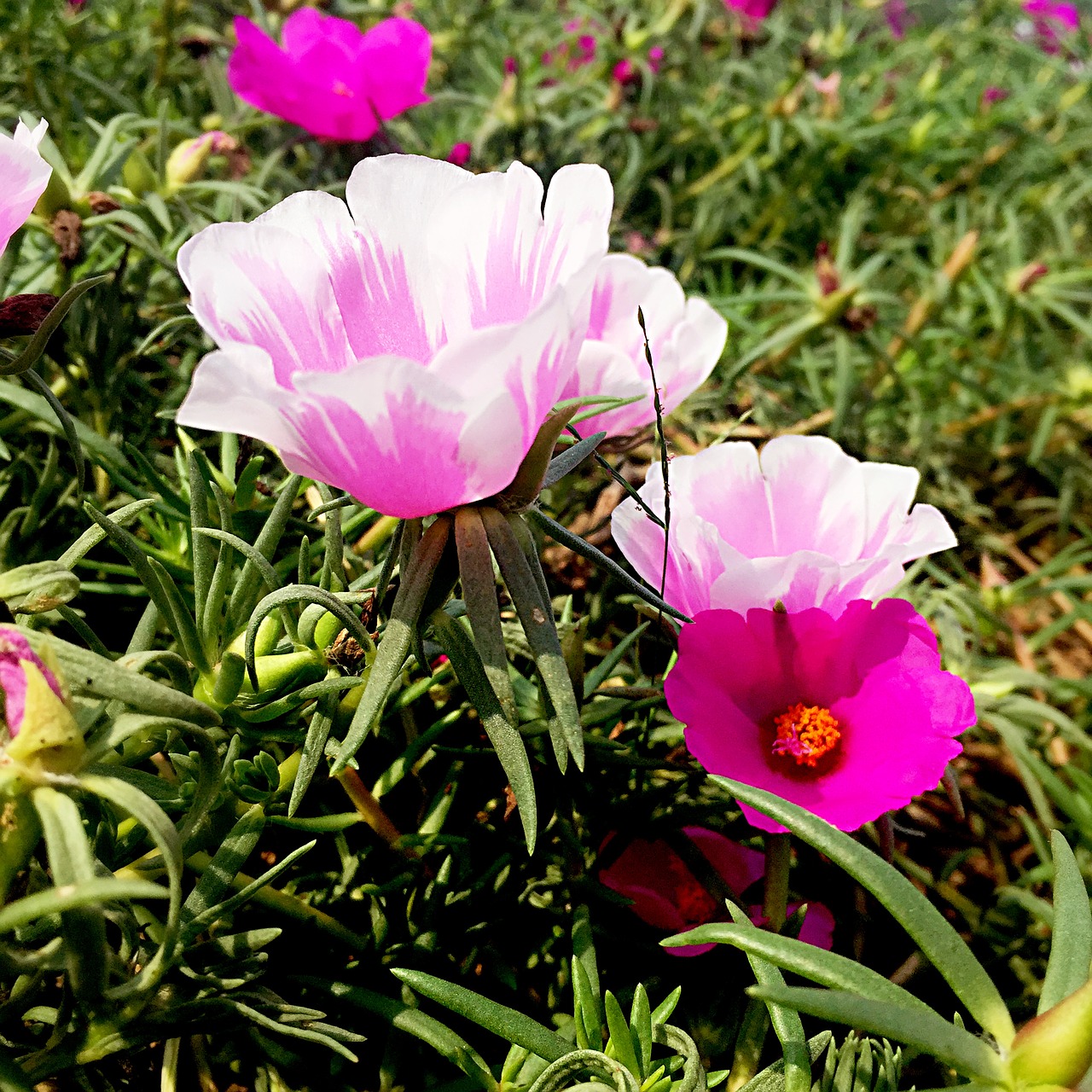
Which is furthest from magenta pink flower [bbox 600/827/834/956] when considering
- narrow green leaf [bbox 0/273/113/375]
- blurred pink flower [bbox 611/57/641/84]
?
blurred pink flower [bbox 611/57/641/84]

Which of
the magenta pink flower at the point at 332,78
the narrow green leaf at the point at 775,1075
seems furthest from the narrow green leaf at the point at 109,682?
the magenta pink flower at the point at 332,78

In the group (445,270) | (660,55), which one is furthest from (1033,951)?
(660,55)

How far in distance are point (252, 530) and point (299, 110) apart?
0.60m

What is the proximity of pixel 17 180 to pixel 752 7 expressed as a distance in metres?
2.07

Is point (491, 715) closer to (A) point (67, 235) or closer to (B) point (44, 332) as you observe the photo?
(B) point (44, 332)

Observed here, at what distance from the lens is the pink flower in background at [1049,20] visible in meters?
3.14

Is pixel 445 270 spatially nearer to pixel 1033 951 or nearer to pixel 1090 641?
pixel 1033 951

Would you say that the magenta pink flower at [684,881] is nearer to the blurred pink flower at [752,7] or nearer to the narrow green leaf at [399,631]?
the narrow green leaf at [399,631]

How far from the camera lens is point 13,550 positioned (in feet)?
2.81

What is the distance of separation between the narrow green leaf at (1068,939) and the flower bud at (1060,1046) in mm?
57

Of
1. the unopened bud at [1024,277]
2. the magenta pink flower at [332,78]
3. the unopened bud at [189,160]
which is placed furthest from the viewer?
the unopened bud at [1024,277]

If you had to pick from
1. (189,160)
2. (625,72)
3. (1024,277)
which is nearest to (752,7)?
(625,72)

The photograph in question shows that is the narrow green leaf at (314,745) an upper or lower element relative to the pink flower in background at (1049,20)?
lower

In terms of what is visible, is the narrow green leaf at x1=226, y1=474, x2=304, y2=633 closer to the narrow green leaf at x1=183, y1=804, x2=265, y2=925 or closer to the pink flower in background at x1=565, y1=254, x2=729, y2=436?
the narrow green leaf at x1=183, y1=804, x2=265, y2=925
